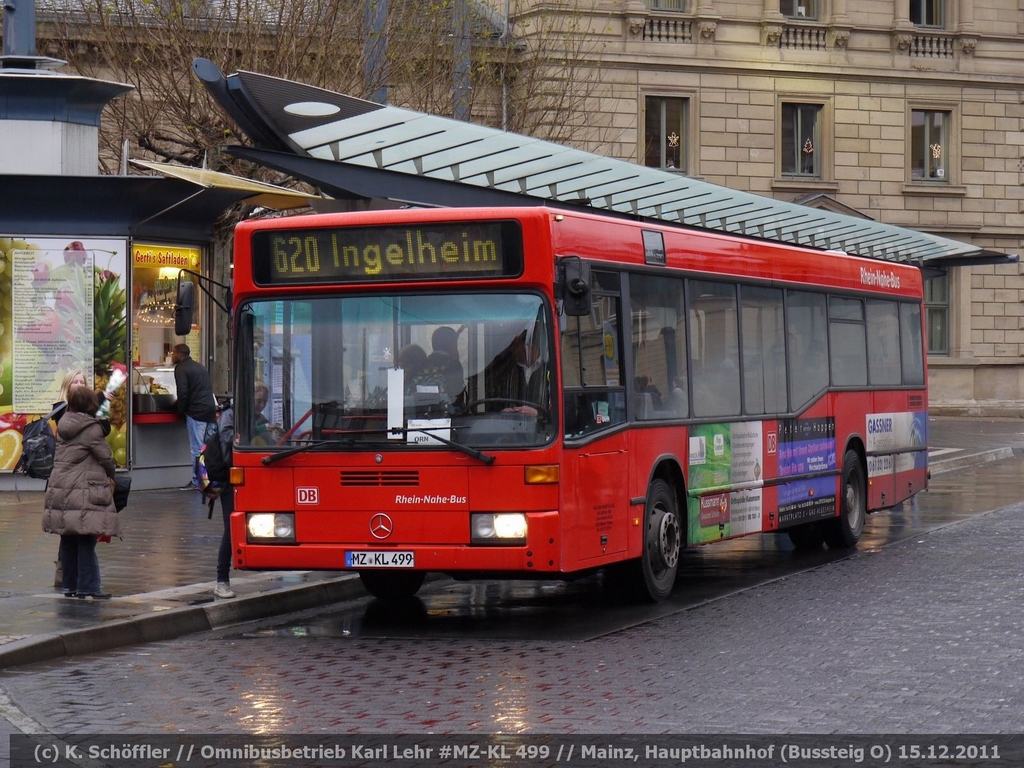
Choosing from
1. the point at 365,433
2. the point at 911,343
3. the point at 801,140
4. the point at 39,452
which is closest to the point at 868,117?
the point at 801,140

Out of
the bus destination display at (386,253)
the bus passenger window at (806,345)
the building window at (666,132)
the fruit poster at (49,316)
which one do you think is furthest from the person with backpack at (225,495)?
the building window at (666,132)

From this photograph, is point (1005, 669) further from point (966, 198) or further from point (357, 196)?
point (966, 198)

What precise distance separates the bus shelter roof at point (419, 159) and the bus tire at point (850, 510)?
216 cm

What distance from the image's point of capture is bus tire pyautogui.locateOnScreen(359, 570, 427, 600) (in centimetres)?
1245

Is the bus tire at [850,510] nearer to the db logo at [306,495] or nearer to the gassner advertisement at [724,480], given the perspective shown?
the gassner advertisement at [724,480]

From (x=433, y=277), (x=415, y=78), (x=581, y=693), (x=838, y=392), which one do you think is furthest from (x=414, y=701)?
(x=415, y=78)

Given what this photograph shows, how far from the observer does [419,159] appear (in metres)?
16.8

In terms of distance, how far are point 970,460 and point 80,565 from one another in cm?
2049

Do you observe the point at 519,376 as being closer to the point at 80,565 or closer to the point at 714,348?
the point at 714,348

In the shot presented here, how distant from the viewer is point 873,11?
41.8 metres

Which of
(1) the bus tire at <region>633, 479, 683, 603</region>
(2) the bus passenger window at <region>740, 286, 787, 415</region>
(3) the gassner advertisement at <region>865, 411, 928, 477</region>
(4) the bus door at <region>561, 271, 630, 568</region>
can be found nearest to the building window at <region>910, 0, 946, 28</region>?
(3) the gassner advertisement at <region>865, 411, 928, 477</region>

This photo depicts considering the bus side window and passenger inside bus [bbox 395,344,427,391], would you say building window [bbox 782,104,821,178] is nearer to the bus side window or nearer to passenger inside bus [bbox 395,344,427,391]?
the bus side window

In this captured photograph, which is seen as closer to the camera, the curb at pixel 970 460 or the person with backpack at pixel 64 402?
the person with backpack at pixel 64 402

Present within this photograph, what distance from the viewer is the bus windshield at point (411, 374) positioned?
1048 cm
